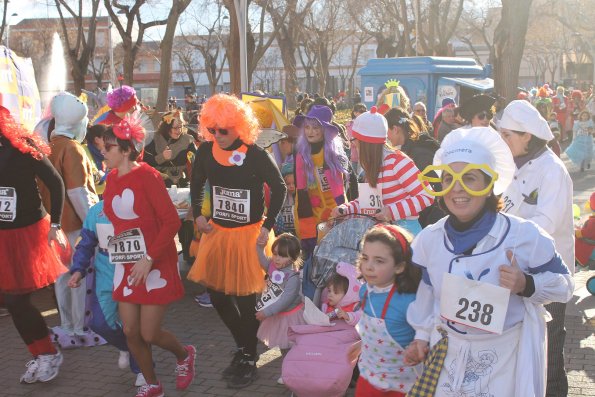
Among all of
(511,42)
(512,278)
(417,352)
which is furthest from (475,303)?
(511,42)

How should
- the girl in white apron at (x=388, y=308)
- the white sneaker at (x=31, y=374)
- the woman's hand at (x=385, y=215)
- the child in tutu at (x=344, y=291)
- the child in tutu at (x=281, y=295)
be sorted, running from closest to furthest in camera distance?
the girl in white apron at (x=388, y=308)
the child in tutu at (x=344, y=291)
the woman's hand at (x=385, y=215)
the child in tutu at (x=281, y=295)
the white sneaker at (x=31, y=374)

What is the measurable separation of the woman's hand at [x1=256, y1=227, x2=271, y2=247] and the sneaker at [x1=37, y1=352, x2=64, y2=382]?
1703 mm

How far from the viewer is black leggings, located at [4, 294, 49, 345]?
17.8 feet

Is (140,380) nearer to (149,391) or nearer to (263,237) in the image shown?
(149,391)

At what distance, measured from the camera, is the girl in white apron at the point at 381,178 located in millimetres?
5309

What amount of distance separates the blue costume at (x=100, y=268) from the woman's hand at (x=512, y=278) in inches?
114

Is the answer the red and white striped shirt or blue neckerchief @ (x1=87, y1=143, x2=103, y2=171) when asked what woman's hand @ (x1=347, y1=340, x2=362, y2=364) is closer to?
the red and white striped shirt

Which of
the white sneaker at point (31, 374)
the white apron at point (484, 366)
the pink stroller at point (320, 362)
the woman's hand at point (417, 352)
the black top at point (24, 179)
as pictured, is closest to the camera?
the white apron at point (484, 366)

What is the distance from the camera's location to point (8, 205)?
17.7ft

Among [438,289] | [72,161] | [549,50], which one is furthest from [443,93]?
[549,50]

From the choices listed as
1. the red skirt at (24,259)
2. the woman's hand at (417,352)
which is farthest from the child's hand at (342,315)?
the red skirt at (24,259)

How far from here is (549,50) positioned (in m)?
78.5

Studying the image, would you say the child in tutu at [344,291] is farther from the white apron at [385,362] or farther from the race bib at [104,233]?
the race bib at [104,233]

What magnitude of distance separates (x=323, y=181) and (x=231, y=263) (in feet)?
3.98
